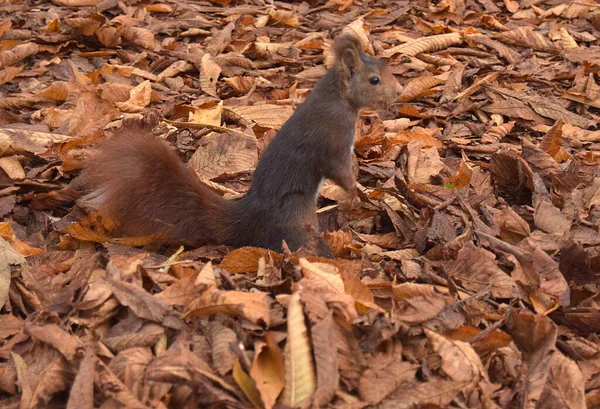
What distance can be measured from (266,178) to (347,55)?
730 mm

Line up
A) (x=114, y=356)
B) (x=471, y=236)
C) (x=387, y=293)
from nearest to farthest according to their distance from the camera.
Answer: (x=114, y=356) < (x=387, y=293) < (x=471, y=236)

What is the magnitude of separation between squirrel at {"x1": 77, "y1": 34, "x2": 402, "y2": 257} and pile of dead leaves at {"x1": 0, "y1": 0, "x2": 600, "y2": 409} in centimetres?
13

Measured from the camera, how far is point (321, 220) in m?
3.76

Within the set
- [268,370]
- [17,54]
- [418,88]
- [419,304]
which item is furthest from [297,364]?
[17,54]

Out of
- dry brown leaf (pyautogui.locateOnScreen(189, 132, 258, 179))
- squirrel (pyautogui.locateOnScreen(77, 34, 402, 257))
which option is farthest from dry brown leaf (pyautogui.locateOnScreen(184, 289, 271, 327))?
dry brown leaf (pyautogui.locateOnScreen(189, 132, 258, 179))

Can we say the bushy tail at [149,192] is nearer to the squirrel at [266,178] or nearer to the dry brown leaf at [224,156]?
the squirrel at [266,178]

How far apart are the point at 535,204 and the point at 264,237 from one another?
1164mm

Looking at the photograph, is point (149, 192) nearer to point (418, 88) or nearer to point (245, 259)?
point (245, 259)

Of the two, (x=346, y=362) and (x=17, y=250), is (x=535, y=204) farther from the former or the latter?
(x=17, y=250)

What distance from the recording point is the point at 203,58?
16.0 ft

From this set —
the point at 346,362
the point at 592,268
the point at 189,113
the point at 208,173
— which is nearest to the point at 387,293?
the point at 346,362

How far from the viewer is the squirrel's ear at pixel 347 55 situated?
142 inches

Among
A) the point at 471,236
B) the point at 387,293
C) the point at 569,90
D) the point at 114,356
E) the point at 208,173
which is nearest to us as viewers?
the point at 114,356

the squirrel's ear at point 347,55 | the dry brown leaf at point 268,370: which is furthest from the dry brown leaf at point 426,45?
the dry brown leaf at point 268,370
